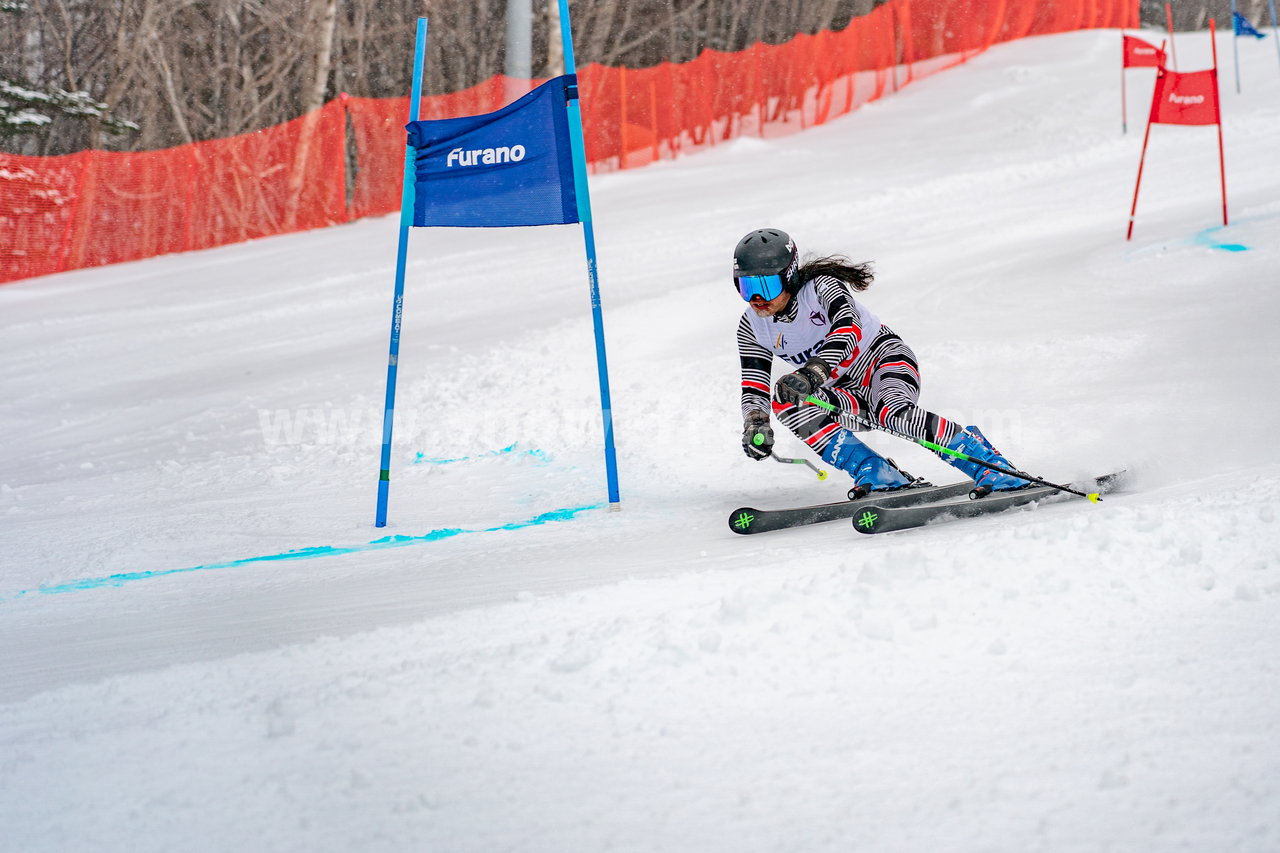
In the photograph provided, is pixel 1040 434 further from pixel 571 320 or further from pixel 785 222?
pixel 785 222

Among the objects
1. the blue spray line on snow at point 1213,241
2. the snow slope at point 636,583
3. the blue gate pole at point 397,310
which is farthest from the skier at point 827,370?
the blue spray line on snow at point 1213,241

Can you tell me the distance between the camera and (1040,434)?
656cm

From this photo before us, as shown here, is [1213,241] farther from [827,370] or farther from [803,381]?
[803,381]

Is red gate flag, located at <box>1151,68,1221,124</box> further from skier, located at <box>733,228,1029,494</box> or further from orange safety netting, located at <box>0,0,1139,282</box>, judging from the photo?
orange safety netting, located at <box>0,0,1139,282</box>

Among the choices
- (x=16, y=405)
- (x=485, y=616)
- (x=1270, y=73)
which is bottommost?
(x=16, y=405)

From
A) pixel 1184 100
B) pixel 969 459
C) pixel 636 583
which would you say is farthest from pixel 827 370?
pixel 1184 100

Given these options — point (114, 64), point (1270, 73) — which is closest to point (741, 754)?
point (1270, 73)

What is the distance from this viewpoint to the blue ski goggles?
4.91 m

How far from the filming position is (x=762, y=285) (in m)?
4.92

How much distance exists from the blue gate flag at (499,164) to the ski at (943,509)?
7.07 feet

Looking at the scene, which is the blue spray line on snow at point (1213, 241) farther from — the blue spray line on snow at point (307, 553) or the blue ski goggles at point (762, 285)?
the blue spray line on snow at point (307, 553)

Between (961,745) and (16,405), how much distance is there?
843 cm

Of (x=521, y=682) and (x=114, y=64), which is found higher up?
(x=114, y=64)

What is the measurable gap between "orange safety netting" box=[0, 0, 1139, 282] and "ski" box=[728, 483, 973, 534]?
13.6m
